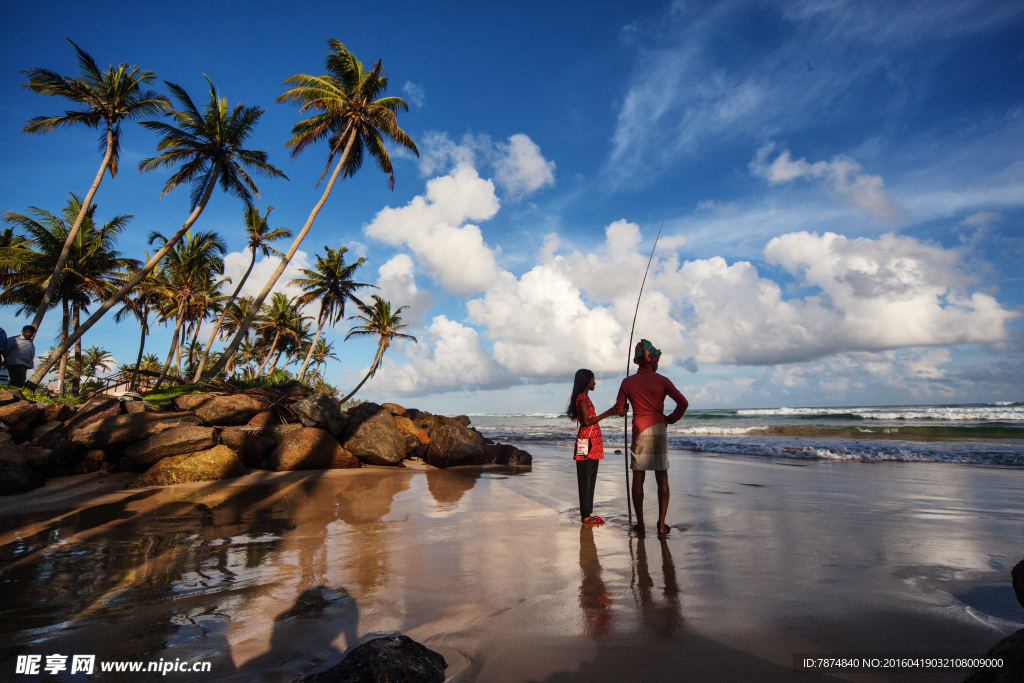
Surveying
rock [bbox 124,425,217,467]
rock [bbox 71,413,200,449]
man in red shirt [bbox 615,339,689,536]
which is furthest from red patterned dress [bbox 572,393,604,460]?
rock [bbox 71,413,200,449]

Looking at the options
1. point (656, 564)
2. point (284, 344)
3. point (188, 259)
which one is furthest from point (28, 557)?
point (284, 344)

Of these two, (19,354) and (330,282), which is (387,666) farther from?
(330,282)

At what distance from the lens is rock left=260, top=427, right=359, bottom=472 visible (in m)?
8.67

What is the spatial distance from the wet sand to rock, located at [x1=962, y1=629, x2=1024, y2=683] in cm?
57

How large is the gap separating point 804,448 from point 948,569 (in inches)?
494

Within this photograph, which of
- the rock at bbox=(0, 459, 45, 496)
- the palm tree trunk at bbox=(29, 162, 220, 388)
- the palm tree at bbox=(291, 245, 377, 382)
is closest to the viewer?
the rock at bbox=(0, 459, 45, 496)

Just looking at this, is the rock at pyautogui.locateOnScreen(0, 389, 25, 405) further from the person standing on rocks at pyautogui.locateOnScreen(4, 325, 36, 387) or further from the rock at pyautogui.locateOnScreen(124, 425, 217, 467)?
the person standing on rocks at pyautogui.locateOnScreen(4, 325, 36, 387)

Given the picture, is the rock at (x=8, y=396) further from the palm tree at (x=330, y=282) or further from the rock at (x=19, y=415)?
the palm tree at (x=330, y=282)

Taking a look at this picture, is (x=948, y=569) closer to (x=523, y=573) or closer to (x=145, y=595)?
(x=523, y=573)

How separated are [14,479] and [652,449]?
834cm

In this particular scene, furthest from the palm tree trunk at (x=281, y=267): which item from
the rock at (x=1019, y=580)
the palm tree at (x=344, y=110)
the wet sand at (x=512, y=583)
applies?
the rock at (x=1019, y=580)

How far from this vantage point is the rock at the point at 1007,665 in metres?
1.40

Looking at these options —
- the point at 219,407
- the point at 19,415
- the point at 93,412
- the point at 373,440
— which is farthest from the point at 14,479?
the point at 373,440

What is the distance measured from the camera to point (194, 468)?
736cm
